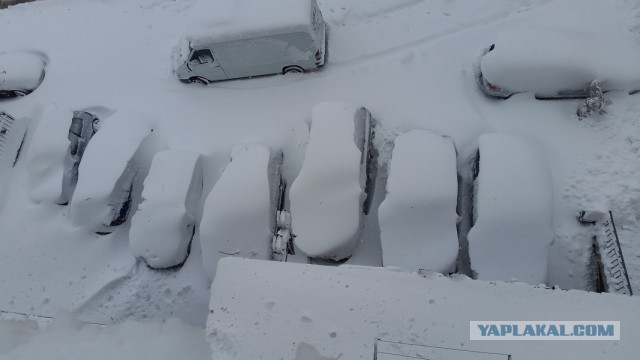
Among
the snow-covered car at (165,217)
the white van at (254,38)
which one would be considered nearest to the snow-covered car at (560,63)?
the white van at (254,38)

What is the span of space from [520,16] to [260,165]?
248 inches

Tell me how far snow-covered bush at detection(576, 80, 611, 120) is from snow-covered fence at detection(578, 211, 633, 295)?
1951 mm

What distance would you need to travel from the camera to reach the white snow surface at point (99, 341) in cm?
500

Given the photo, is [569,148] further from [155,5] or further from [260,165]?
[155,5]

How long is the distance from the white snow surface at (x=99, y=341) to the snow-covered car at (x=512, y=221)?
4380mm

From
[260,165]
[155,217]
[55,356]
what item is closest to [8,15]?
[155,217]

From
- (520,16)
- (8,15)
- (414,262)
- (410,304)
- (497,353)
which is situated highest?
(8,15)

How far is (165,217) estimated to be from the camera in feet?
25.9

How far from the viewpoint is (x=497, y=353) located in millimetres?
4125

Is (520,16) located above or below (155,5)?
below

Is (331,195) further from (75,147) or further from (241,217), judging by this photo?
(75,147)

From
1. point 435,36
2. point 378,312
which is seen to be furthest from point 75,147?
point 435,36

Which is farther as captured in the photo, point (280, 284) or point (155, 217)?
point (155, 217)

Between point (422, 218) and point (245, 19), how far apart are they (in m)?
5.10
